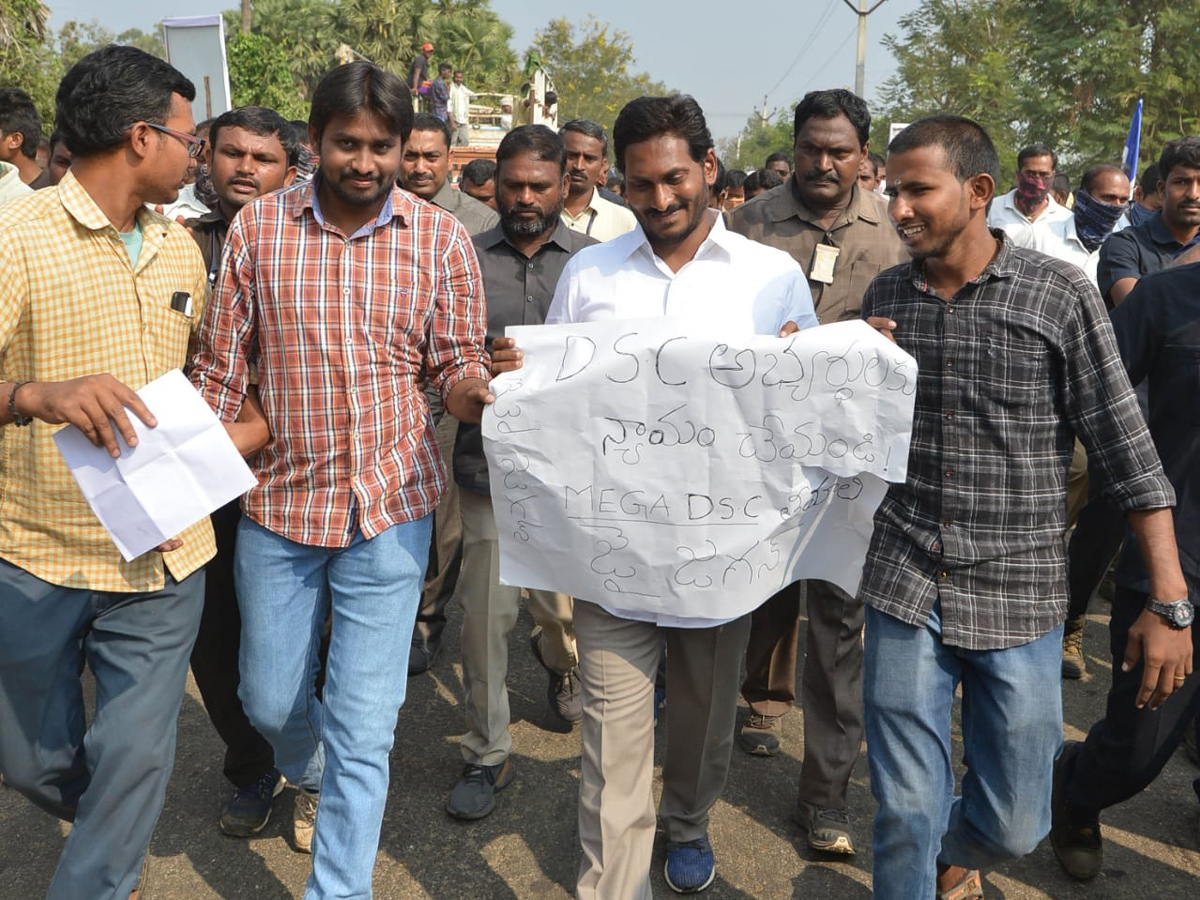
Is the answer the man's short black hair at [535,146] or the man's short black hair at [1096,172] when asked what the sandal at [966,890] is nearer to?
the man's short black hair at [535,146]

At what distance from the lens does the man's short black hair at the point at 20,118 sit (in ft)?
19.6

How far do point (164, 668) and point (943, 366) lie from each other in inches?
85.1

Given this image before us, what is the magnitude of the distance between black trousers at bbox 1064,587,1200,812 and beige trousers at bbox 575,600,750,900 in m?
1.10

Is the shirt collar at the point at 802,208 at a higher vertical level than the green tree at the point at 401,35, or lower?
lower

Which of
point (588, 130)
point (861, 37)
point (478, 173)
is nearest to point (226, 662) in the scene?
point (588, 130)

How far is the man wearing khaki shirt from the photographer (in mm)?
3516

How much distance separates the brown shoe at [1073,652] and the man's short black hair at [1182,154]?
6.86 ft

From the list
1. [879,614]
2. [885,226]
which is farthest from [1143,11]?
[879,614]

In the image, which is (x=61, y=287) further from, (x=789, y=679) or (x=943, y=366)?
(x=789, y=679)

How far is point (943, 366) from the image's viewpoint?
2.64 metres

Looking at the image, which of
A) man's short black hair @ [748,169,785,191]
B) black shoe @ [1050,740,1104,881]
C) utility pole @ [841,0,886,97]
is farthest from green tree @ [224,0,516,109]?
black shoe @ [1050,740,1104,881]

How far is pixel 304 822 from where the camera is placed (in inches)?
Result: 138

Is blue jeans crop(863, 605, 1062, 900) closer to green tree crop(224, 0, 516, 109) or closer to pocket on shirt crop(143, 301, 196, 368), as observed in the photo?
pocket on shirt crop(143, 301, 196, 368)

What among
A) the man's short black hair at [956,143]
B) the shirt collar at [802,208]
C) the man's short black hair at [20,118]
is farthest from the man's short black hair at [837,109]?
the man's short black hair at [20,118]
